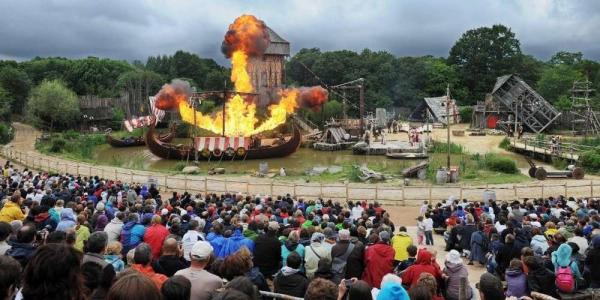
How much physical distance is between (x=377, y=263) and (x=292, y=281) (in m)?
1.76

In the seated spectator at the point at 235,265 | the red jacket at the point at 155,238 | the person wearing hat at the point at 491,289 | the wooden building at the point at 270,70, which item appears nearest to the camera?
the person wearing hat at the point at 491,289

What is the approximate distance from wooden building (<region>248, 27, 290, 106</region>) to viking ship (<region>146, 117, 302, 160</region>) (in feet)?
76.6

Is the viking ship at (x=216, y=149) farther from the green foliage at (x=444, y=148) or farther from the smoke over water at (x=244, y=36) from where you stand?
the smoke over water at (x=244, y=36)

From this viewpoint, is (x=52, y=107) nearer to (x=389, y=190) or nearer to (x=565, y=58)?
(x=389, y=190)

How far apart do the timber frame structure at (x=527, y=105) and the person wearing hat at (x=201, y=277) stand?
56031 millimetres

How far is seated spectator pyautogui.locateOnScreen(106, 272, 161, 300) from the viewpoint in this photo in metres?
3.83

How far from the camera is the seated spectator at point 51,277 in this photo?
409cm

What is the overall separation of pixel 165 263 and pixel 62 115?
207 feet

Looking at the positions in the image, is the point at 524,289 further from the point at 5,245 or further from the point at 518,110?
the point at 518,110

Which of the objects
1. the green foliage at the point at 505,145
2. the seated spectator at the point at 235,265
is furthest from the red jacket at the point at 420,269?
the green foliage at the point at 505,145

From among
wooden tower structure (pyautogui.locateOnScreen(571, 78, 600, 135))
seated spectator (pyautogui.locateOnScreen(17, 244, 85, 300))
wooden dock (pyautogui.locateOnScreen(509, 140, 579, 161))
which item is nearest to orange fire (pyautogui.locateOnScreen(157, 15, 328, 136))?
wooden dock (pyautogui.locateOnScreen(509, 140, 579, 161))

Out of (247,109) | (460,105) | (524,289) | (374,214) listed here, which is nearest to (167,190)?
(374,214)

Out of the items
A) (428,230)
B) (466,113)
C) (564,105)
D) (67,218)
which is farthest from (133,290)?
(466,113)

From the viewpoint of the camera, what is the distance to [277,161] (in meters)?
45.4
